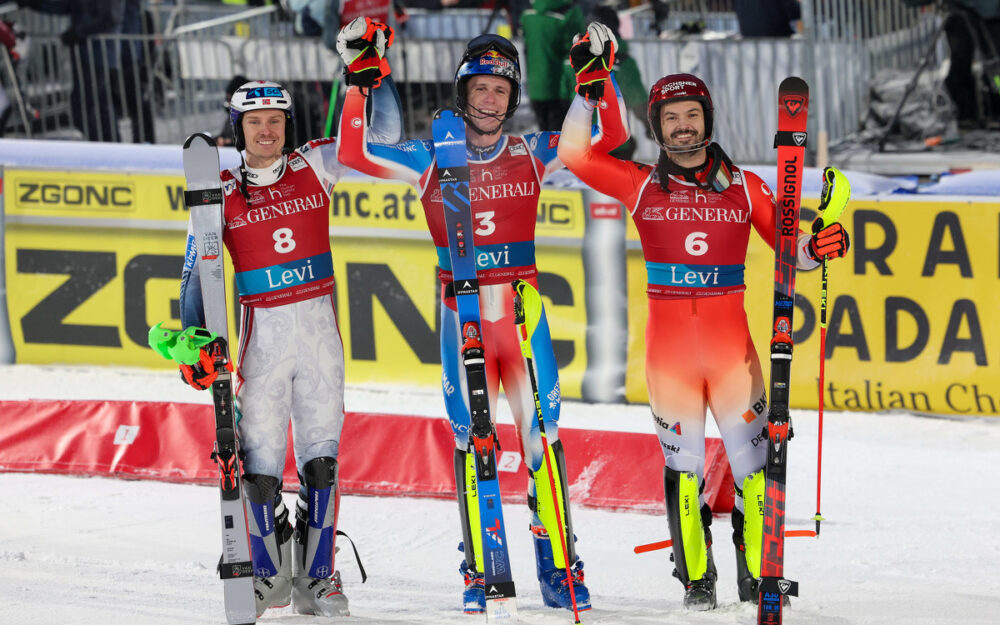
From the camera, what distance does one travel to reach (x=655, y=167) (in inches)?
231

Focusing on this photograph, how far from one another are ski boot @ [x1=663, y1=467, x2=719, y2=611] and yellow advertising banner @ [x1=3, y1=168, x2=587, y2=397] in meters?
3.70

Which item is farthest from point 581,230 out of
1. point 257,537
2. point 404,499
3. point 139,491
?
point 257,537

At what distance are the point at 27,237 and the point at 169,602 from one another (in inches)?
196

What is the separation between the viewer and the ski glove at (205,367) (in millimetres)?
5566

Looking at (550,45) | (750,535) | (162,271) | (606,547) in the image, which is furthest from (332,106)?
(750,535)

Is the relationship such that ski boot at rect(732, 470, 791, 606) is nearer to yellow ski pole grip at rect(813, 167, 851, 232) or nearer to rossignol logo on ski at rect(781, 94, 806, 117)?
yellow ski pole grip at rect(813, 167, 851, 232)

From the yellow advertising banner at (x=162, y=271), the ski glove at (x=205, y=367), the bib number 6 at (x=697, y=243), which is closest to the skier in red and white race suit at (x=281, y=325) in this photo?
the ski glove at (x=205, y=367)

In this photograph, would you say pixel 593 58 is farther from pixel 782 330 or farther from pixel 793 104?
pixel 782 330

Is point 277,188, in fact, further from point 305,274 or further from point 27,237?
point 27,237

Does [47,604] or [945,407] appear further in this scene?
[945,407]

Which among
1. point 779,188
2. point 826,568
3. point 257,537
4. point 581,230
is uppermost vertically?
point 779,188

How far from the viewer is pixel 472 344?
5648mm

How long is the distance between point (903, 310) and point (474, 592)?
4.11 metres

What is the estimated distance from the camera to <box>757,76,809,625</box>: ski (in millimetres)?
5512
